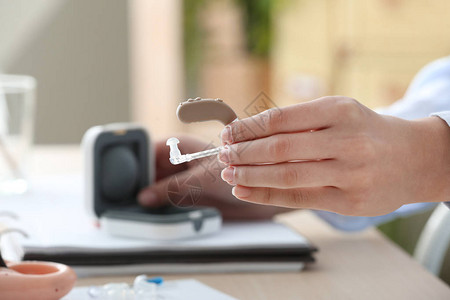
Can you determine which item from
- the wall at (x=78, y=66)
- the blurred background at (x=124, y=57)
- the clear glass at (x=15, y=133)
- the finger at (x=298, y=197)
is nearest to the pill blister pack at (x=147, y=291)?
the finger at (x=298, y=197)

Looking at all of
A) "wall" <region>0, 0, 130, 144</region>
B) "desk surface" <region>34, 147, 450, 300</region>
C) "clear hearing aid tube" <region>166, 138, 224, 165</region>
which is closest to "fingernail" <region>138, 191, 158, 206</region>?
"desk surface" <region>34, 147, 450, 300</region>

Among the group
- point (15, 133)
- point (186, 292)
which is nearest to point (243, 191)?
point (186, 292)

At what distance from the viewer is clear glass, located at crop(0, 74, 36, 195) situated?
0.88m

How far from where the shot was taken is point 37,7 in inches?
97.0

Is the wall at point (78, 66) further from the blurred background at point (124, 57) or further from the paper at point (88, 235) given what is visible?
the paper at point (88, 235)

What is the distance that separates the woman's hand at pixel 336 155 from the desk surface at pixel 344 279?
0.15 metres

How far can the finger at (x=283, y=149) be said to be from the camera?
0.40 m

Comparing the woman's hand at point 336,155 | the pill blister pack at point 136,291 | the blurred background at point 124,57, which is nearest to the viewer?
the woman's hand at point 336,155

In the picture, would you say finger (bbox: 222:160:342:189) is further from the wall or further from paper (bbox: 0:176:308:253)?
the wall

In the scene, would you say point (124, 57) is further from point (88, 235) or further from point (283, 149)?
point (283, 149)

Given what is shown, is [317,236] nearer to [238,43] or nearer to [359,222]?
[359,222]

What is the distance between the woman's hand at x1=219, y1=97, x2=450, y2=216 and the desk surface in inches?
5.7

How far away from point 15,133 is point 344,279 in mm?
531

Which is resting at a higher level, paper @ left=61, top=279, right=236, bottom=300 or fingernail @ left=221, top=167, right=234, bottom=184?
fingernail @ left=221, top=167, right=234, bottom=184
